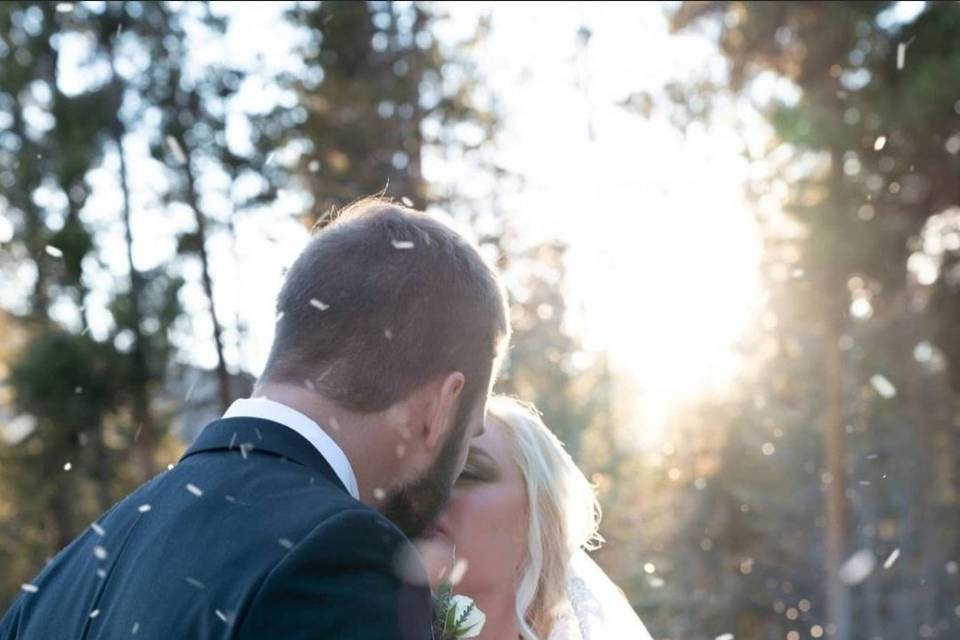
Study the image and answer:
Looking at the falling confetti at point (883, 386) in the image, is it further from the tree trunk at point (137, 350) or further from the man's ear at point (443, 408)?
the man's ear at point (443, 408)

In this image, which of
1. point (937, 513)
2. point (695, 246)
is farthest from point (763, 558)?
point (695, 246)

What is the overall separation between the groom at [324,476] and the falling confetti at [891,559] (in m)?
30.0

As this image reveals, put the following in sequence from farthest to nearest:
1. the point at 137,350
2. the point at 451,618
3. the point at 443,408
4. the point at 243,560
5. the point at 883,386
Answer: the point at 883,386 → the point at 137,350 → the point at 451,618 → the point at 443,408 → the point at 243,560

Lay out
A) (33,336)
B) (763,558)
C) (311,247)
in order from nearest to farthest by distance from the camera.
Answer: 1. (311,247)
2. (33,336)
3. (763,558)

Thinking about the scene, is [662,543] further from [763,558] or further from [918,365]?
[918,365]

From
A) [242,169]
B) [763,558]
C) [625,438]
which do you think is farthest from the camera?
[625,438]

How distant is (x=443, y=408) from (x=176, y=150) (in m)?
18.6

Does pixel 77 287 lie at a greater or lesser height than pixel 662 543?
greater

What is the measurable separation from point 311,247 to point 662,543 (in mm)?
24270

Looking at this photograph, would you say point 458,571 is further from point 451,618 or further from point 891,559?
point 891,559

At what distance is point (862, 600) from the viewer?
34.7 m

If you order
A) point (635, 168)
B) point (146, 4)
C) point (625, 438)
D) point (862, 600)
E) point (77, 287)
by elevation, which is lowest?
point (862, 600)

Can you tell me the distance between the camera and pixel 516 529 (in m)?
4.56

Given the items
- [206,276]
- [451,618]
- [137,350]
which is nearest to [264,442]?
[451,618]
